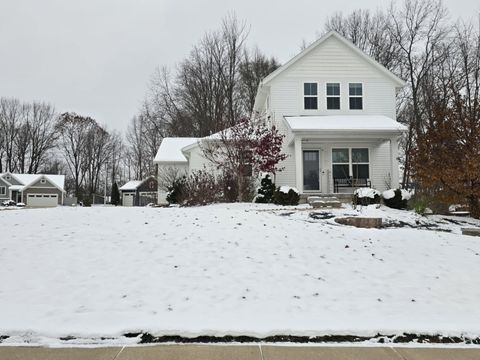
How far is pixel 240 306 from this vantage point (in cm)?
457

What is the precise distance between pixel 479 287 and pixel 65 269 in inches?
243

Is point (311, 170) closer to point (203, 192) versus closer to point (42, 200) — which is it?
point (203, 192)

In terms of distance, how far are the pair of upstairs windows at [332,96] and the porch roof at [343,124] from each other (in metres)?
0.73

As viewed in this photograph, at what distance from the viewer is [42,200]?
48.4 m

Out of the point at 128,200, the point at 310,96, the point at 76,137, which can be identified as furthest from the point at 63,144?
the point at 310,96

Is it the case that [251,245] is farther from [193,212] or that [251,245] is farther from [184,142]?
[184,142]

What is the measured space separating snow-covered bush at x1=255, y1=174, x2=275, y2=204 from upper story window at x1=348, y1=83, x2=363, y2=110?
6.41 meters

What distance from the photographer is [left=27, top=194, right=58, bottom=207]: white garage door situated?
48.2 metres

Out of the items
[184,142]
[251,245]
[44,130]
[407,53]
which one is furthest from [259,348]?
[44,130]

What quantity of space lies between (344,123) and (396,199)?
4.49m

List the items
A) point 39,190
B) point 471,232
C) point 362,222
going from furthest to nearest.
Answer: point 39,190 < point 362,222 < point 471,232

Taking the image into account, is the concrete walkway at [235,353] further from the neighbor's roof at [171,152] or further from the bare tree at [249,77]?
the bare tree at [249,77]

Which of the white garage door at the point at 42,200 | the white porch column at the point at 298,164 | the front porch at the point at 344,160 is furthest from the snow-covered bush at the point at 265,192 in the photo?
the white garage door at the point at 42,200

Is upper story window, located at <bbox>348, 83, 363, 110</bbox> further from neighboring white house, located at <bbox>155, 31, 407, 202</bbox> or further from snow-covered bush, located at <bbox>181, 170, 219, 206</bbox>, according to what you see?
snow-covered bush, located at <bbox>181, 170, 219, 206</bbox>
